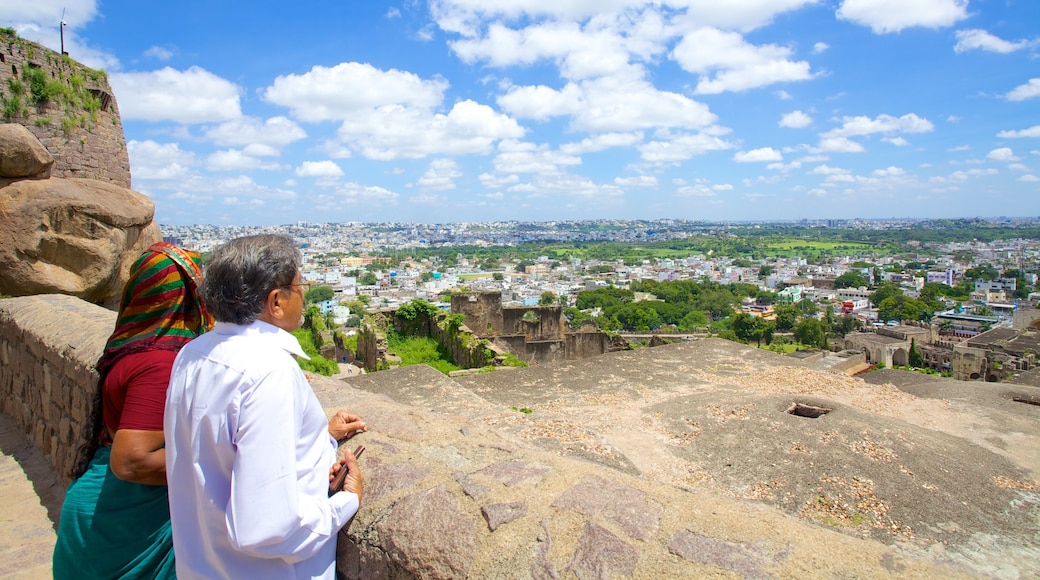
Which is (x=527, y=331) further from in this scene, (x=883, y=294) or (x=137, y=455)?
Result: (x=883, y=294)

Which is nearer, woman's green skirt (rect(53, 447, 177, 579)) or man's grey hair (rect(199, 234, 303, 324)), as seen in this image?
man's grey hair (rect(199, 234, 303, 324))

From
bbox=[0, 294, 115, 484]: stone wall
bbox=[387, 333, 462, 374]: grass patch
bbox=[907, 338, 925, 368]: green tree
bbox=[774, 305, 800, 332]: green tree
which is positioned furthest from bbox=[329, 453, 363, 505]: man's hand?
bbox=[774, 305, 800, 332]: green tree

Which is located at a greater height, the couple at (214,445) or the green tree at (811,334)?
the couple at (214,445)

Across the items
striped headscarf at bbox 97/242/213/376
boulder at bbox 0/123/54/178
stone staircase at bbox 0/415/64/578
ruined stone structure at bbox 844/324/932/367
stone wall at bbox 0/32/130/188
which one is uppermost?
stone wall at bbox 0/32/130/188

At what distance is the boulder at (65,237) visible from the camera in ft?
18.3

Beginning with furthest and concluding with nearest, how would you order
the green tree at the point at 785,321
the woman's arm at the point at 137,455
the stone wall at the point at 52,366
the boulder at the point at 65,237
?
1. the green tree at the point at 785,321
2. the boulder at the point at 65,237
3. the stone wall at the point at 52,366
4. the woman's arm at the point at 137,455

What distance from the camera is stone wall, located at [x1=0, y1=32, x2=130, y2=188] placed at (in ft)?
21.9

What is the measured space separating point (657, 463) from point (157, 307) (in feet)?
16.7

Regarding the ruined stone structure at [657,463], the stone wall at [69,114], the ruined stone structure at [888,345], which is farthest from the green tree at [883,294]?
the stone wall at [69,114]

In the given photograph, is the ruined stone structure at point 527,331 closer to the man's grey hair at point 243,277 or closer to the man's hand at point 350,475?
the man's hand at point 350,475

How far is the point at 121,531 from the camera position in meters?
1.75

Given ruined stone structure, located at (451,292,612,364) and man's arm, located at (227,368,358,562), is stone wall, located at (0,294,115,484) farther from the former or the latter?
ruined stone structure, located at (451,292,612,364)

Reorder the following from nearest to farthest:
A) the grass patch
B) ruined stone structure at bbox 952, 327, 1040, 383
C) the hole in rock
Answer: the hole in rock
the grass patch
ruined stone structure at bbox 952, 327, 1040, 383

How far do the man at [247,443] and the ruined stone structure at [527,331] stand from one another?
38.7ft
